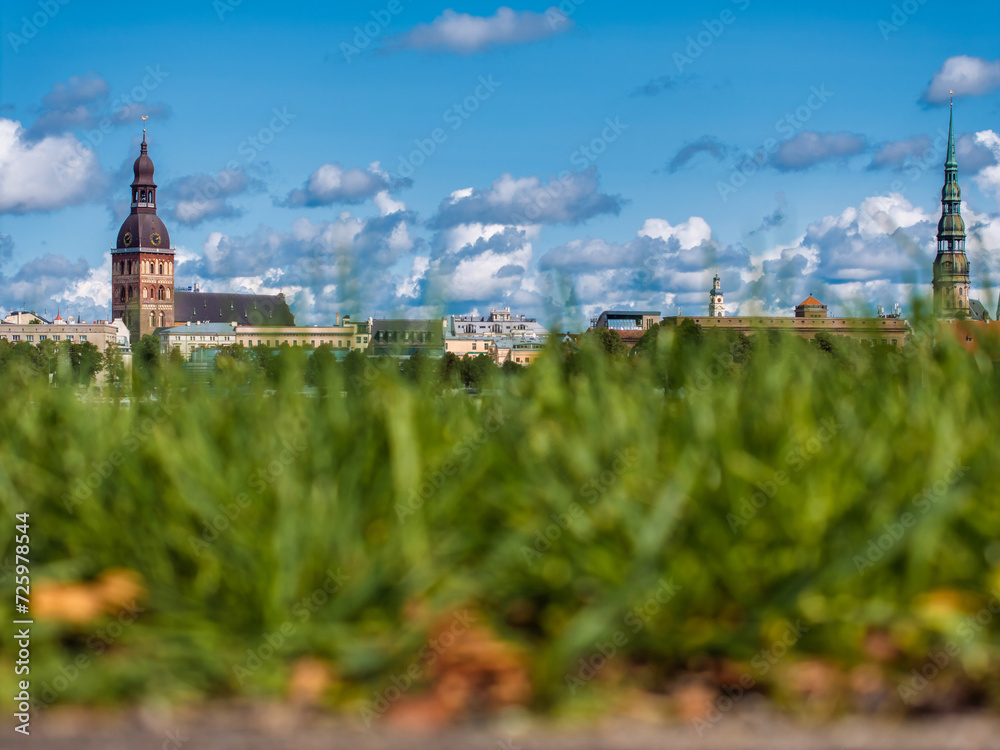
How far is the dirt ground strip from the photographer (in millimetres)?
2568

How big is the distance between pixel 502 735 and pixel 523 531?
820 millimetres

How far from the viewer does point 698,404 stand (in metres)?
3.95

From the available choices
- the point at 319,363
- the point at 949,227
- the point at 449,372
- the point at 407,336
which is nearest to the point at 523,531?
the point at 407,336

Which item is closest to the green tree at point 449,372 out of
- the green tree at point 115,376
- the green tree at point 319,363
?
the green tree at point 319,363

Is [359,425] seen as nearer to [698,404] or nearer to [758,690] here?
[698,404]

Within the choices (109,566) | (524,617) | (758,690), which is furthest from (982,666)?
(109,566)

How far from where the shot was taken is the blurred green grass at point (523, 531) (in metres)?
3.01

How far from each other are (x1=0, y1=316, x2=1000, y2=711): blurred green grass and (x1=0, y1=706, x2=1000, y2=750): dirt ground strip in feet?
0.54

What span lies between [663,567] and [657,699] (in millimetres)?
416

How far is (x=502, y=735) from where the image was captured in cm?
265

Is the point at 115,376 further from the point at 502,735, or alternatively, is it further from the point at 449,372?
the point at 502,735

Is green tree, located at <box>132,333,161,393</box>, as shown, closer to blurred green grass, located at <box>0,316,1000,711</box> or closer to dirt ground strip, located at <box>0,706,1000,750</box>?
blurred green grass, located at <box>0,316,1000,711</box>

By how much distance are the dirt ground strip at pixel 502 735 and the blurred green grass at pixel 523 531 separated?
16cm

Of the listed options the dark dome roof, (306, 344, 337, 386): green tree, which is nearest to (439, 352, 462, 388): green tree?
(306, 344, 337, 386): green tree
